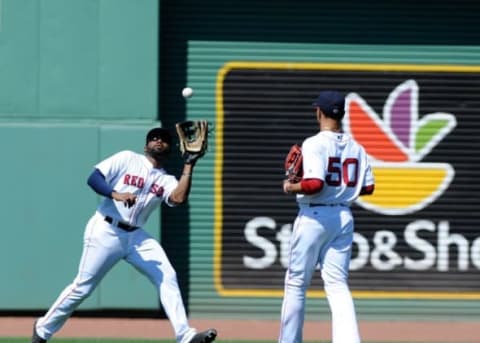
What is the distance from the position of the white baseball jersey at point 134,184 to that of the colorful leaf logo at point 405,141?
402 cm

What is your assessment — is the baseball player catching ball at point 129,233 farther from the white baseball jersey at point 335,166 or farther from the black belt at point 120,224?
the white baseball jersey at point 335,166

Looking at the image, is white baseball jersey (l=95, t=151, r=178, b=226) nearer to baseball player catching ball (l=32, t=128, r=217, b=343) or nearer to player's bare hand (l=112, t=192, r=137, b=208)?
baseball player catching ball (l=32, t=128, r=217, b=343)

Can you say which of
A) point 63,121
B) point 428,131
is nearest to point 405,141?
point 428,131

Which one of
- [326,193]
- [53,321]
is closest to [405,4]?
[326,193]

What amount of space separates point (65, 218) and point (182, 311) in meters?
3.38

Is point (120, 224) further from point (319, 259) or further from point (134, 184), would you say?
point (319, 259)

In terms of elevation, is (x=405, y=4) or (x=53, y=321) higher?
(x=405, y=4)

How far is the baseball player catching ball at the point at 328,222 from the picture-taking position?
898cm

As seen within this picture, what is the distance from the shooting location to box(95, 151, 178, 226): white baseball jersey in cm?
980

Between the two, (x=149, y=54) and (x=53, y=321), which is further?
(x=149, y=54)

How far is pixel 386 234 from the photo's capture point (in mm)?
13445

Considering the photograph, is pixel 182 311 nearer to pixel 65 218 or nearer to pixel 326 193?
pixel 326 193

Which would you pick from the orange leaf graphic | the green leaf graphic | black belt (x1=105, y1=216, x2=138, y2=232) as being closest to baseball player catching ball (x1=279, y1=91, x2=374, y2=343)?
black belt (x1=105, y1=216, x2=138, y2=232)

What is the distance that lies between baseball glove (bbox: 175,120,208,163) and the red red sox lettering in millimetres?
331
